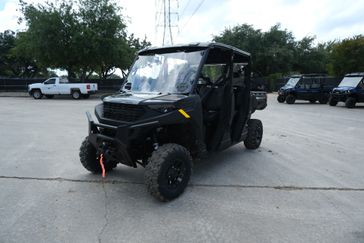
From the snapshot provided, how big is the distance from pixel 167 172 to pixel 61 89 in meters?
22.2

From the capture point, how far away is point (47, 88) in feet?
80.1

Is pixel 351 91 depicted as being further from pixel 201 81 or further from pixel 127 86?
pixel 127 86


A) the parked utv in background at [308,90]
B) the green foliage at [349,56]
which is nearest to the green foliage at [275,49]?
the green foliage at [349,56]

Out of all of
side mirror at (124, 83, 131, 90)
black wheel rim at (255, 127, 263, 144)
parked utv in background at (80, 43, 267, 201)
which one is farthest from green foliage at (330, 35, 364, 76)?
side mirror at (124, 83, 131, 90)

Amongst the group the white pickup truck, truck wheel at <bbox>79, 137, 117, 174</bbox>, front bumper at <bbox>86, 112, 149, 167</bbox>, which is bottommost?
the white pickup truck

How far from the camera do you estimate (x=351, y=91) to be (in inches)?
700

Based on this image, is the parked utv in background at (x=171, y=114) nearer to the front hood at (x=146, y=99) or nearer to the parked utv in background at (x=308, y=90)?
the front hood at (x=146, y=99)

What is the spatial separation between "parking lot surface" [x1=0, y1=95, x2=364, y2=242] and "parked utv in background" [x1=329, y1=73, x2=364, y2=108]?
12.1 meters

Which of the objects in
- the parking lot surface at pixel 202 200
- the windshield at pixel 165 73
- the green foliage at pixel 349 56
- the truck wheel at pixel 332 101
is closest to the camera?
the parking lot surface at pixel 202 200

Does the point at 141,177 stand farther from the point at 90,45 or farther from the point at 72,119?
the point at 90,45

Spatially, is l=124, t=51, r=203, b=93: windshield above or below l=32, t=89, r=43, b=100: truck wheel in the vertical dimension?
above

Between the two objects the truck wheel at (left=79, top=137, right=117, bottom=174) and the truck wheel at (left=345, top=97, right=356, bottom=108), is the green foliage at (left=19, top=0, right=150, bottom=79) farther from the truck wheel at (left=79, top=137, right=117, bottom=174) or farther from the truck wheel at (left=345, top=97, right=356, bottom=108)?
the truck wheel at (left=79, top=137, right=117, bottom=174)

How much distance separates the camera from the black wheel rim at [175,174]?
13.7 ft

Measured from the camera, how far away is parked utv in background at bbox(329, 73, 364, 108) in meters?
17.7
